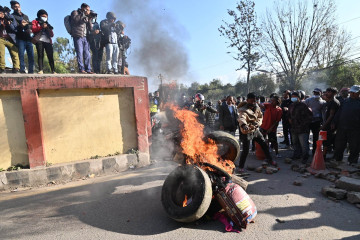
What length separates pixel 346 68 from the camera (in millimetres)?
20484

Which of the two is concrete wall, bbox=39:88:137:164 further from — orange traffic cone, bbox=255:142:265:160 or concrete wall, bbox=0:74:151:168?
orange traffic cone, bbox=255:142:265:160

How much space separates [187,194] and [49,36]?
6.34 metres

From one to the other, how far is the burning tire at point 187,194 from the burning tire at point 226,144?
1410 mm

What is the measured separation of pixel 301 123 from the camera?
6.21 meters

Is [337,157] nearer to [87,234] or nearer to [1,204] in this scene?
[87,234]

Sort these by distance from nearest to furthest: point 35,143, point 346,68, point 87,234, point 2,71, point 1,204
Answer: point 87,234 < point 1,204 < point 35,143 < point 2,71 < point 346,68

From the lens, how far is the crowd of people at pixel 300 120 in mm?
5570

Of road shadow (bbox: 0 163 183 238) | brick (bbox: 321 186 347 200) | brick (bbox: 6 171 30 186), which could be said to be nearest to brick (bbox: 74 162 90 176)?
road shadow (bbox: 0 163 183 238)

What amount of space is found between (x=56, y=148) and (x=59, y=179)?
83 cm

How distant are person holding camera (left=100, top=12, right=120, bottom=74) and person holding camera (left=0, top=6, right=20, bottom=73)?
2511 mm

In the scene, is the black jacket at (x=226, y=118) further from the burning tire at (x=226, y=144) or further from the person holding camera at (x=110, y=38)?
the person holding camera at (x=110, y=38)

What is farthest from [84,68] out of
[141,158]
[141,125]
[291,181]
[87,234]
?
[291,181]

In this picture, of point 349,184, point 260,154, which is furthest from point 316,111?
point 349,184

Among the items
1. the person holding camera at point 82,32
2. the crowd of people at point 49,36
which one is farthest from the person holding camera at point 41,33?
the person holding camera at point 82,32
